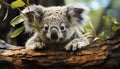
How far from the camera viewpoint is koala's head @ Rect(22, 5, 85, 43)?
2.88 m

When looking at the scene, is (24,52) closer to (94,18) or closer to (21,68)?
(21,68)

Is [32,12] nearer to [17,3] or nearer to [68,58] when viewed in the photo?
[17,3]

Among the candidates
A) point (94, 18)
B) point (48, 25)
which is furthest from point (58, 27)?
point (94, 18)

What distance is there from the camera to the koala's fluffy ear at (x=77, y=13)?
3.14 metres

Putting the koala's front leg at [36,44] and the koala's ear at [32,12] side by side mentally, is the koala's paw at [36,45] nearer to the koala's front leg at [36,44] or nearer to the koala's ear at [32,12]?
the koala's front leg at [36,44]

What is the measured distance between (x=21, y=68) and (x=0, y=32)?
1.22m

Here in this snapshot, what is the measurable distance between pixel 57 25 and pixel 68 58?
409 mm

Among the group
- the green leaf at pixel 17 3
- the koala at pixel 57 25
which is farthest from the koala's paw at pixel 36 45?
the green leaf at pixel 17 3

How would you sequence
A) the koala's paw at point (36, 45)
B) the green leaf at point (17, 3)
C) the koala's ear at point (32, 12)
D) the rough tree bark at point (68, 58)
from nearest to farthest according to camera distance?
the rough tree bark at point (68, 58), the green leaf at point (17, 3), the koala's paw at point (36, 45), the koala's ear at point (32, 12)

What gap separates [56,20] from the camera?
2979 mm

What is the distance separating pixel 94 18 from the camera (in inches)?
213

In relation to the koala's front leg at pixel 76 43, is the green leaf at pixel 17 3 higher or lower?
higher

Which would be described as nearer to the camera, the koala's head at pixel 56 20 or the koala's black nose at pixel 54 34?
the koala's black nose at pixel 54 34

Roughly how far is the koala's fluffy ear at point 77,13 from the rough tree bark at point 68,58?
54 cm
